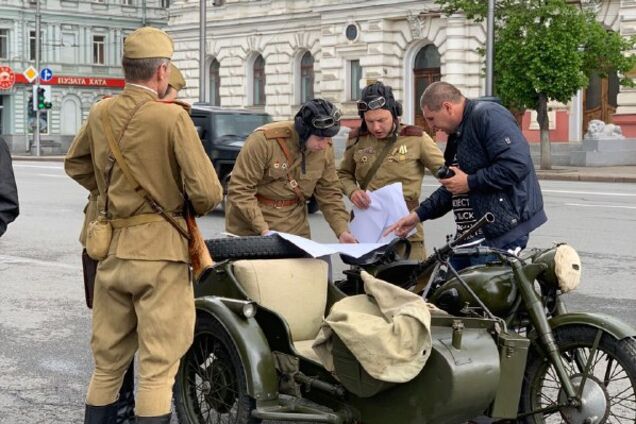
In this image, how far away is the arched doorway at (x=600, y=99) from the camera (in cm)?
3794

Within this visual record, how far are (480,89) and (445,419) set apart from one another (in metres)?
37.7

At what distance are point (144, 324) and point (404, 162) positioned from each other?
2.55 meters

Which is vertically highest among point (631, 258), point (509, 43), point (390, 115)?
point (509, 43)

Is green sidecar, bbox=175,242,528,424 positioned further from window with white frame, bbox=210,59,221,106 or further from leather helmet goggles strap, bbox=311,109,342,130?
window with white frame, bbox=210,59,221,106

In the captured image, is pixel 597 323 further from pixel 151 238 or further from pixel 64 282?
pixel 64 282

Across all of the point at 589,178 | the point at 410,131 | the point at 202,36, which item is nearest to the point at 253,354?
the point at 410,131

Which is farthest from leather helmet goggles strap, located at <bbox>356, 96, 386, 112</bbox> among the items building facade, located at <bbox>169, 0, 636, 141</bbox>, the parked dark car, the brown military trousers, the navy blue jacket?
building facade, located at <bbox>169, 0, 636, 141</bbox>

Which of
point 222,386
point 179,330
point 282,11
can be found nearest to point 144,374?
point 179,330

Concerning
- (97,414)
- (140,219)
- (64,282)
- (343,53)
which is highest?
(343,53)

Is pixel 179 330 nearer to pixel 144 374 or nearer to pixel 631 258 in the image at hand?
pixel 144 374

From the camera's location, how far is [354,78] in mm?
46281

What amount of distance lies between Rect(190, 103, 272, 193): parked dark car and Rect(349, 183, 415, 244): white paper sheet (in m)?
11.3

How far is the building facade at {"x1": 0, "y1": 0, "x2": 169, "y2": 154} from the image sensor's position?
6275cm

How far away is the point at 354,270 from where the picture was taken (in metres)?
5.59
